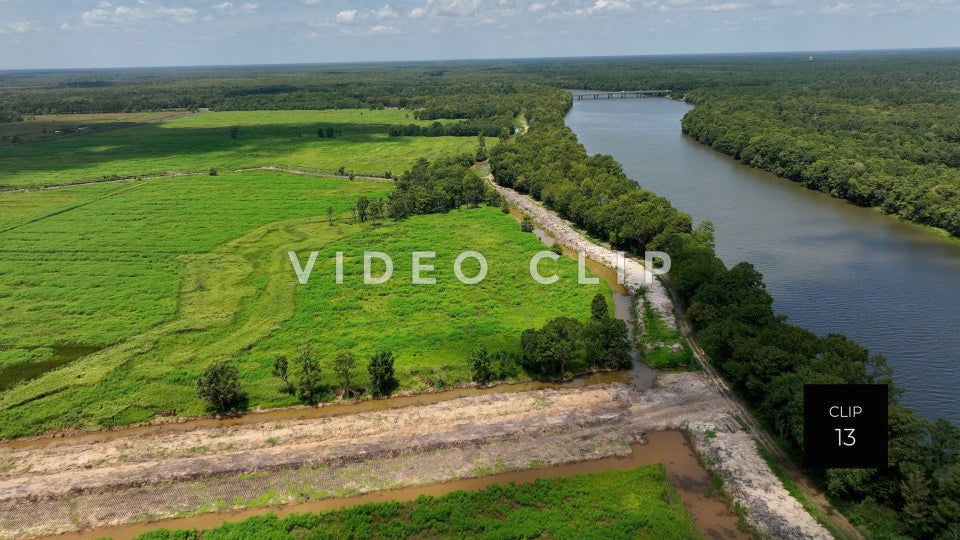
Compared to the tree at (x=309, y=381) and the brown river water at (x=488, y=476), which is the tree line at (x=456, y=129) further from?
the tree at (x=309, y=381)

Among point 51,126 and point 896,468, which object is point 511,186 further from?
point 51,126

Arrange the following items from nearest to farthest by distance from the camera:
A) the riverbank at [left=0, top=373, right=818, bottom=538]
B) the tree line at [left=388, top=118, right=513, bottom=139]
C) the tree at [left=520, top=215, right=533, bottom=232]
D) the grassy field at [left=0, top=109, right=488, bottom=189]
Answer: the riverbank at [left=0, top=373, right=818, bottom=538] → the tree at [left=520, top=215, right=533, bottom=232] → the grassy field at [left=0, top=109, right=488, bottom=189] → the tree line at [left=388, top=118, right=513, bottom=139]

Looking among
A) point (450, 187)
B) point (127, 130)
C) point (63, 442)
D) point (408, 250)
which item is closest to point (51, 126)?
point (127, 130)

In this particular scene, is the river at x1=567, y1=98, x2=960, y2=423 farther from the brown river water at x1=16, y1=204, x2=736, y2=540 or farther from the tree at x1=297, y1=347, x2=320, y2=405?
the tree at x1=297, y1=347, x2=320, y2=405

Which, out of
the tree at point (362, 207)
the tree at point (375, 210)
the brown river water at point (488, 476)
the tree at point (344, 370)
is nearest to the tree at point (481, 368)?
the brown river water at point (488, 476)

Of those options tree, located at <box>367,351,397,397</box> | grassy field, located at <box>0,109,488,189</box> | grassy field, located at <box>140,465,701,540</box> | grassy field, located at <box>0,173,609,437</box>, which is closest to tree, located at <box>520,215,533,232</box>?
grassy field, located at <box>0,173,609,437</box>
